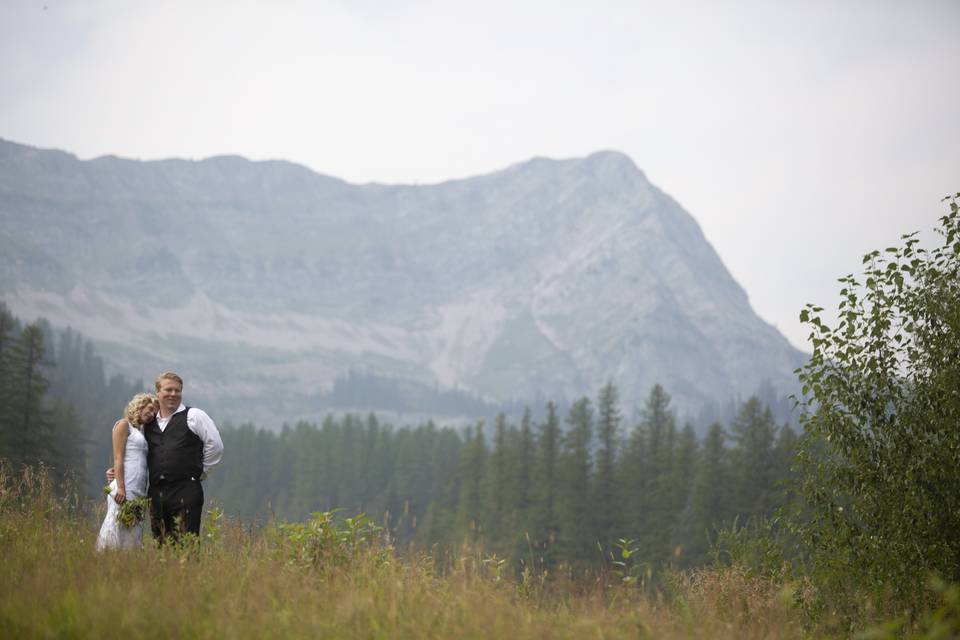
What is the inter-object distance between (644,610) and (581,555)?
61450mm

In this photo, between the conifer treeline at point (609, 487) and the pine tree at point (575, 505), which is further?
the pine tree at point (575, 505)

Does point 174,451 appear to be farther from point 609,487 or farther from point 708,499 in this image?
point 609,487

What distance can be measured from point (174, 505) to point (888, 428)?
9.76 metres

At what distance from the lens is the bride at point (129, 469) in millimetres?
9445

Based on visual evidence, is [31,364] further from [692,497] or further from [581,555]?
[692,497]

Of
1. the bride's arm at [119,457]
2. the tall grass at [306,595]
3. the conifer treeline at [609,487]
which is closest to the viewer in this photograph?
the tall grass at [306,595]

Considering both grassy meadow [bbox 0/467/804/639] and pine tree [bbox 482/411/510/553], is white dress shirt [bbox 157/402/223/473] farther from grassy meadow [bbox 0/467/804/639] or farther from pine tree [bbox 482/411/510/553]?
pine tree [bbox 482/411/510/553]

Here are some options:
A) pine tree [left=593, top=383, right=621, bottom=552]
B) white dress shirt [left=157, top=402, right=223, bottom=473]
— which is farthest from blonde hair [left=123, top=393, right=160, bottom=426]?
pine tree [left=593, top=383, right=621, bottom=552]

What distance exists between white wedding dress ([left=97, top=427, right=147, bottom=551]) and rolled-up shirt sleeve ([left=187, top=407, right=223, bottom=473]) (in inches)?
22.8

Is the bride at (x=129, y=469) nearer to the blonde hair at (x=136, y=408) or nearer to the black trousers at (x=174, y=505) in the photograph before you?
the blonde hair at (x=136, y=408)

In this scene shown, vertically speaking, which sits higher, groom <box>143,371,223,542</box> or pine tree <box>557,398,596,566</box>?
groom <box>143,371,223,542</box>

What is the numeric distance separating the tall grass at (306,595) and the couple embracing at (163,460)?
20.5 inches

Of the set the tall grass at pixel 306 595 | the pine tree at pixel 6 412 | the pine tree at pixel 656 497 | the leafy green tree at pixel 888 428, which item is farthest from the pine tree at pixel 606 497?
the tall grass at pixel 306 595

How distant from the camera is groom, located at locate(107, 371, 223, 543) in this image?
973 centimetres
